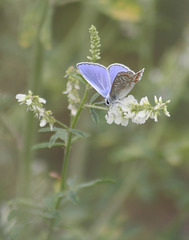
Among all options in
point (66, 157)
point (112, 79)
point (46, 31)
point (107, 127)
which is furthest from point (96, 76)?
point (107, 127)

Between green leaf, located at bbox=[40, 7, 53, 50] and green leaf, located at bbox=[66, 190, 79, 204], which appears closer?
green leaf, located at bbox=[66, 190, 79, 204]

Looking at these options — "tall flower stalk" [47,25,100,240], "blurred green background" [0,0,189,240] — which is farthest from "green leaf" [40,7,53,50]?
"tall flower stalk" [47,25,100,240]

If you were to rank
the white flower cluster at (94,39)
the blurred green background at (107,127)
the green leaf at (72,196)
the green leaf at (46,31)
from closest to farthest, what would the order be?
the white flower cluster at (94,39)
the green leaf at (72,196)
the green leaf at (46,31)
the blurred green background at (107,127)

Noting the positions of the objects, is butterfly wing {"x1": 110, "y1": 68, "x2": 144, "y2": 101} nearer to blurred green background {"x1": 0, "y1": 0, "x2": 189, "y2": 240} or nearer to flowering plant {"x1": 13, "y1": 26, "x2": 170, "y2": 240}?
flowering plant {"x1": 13, "y1": 26, "x2": 170, "y2": 240}

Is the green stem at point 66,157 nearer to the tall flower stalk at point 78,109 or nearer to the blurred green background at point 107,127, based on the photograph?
the tall flower stalk at point 78,109

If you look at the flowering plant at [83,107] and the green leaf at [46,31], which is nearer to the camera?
the flowering plant at [83,107]

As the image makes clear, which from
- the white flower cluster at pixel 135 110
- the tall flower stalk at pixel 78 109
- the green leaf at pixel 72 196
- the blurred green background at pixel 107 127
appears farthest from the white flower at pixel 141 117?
the blurred green background at pixel 107 127

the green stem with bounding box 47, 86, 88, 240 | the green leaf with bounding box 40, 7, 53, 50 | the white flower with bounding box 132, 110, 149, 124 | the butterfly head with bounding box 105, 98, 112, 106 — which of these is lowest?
the white flower with bounding box 132, 110, 149, 124
